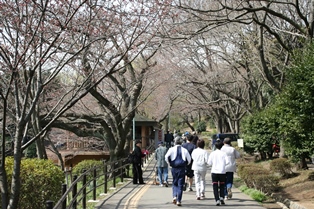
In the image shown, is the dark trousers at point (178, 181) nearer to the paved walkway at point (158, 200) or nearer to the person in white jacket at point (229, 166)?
the paved walkway at point (158, 200)

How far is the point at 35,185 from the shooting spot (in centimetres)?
969

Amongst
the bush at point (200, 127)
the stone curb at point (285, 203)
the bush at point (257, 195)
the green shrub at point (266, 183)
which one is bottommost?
the stone curb at point (285, 203)

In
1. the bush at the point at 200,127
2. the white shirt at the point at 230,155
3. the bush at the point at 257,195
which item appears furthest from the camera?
the bush at the point at 200,127

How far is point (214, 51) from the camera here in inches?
954

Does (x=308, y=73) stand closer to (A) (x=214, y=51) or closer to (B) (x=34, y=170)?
(B) (x=34, y=170)

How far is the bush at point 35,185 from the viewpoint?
9.55 m

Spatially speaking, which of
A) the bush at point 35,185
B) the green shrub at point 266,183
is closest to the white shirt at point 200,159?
the green shrub at point 266,183

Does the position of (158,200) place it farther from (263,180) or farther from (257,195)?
(263,180)

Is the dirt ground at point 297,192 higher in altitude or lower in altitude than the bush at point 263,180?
lower

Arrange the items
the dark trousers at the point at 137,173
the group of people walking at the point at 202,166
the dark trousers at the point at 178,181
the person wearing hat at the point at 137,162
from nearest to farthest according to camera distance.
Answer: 1. the dark trousers at the point at 178,181
2. the group of people walking at the point at 202,166
3. the person wearing hat at the point at 137,162
4. the dark trousers at the point at 137,173

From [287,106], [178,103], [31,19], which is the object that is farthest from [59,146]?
[31,19]

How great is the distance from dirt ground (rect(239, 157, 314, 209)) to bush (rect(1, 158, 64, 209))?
542 cm

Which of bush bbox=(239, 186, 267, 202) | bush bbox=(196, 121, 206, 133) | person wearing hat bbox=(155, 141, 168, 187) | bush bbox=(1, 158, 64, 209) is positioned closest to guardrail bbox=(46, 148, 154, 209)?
bush bbox=(1, 158, 64, 209)

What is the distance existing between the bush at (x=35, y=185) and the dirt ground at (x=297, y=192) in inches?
213
